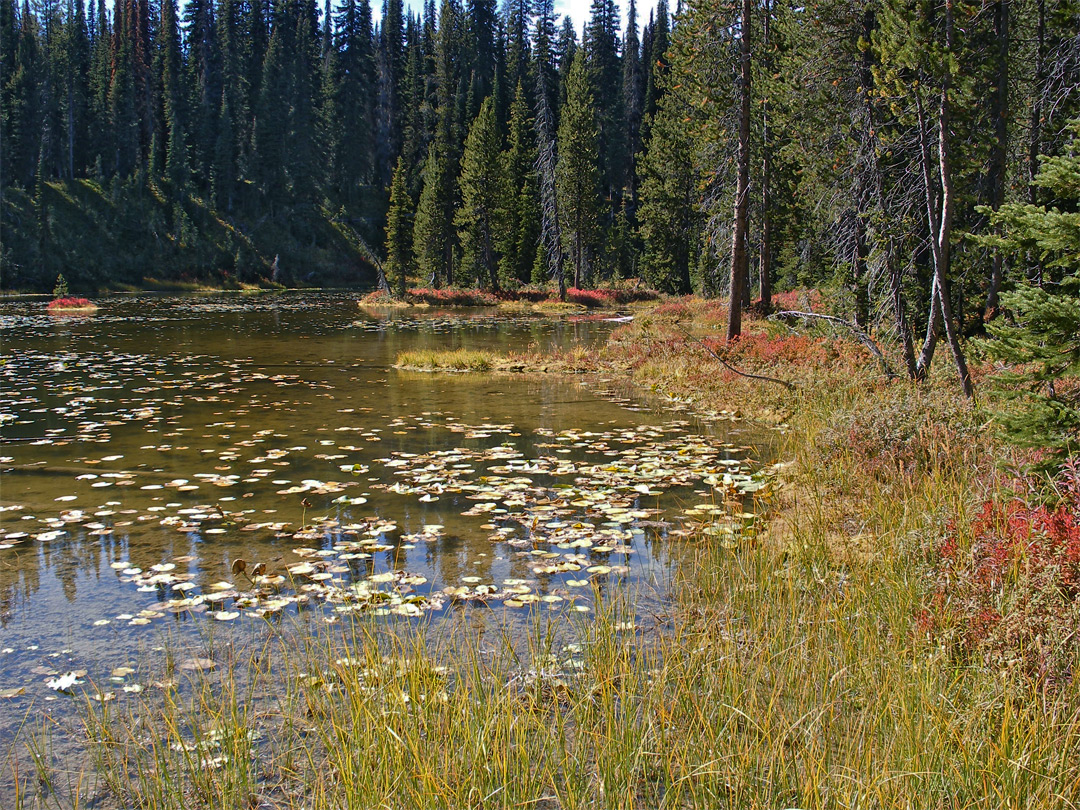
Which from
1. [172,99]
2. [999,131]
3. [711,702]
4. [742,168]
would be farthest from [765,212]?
[172,99]

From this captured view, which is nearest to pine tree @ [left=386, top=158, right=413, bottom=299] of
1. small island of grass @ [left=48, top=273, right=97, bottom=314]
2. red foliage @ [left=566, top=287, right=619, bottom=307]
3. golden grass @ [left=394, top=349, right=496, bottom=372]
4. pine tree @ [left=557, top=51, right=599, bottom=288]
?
pine tree @ [left=557, top=51, right=599, bottom=288]

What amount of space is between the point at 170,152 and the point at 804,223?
5941 cm

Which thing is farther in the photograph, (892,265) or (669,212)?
(669,212)

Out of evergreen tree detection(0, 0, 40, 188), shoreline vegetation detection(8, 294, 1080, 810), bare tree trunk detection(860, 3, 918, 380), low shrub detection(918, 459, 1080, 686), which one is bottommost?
shoreline vegetation detection(8, 294, 1080, 810)

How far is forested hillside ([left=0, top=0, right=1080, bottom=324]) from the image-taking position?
547 inches

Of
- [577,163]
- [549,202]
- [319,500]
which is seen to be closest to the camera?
[319,500]

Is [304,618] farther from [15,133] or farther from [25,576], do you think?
[15,133]

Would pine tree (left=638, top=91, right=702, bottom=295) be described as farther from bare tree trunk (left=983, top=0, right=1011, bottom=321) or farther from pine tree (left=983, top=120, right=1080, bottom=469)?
pine tree (left=983, top=120, right=1080, bottom=469)

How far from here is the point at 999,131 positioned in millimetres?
15422

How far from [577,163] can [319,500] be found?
4188 cm

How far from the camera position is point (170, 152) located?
68000 mm

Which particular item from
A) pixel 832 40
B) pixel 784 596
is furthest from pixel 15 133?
pixel 784 596

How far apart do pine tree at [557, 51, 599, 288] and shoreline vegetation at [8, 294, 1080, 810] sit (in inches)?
1690

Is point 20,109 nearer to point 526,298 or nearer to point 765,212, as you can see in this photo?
point 526,298
